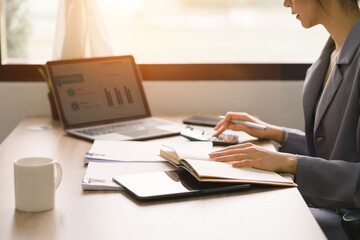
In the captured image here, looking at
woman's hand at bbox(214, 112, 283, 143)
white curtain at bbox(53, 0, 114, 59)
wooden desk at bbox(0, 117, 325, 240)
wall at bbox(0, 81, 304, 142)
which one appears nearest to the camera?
wooden desk at bbox(0, 117, 325, 240)

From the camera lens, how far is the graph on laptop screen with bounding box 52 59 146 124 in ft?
6.11

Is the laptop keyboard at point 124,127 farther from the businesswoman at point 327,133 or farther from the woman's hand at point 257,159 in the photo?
the woman's hand at point 257,159

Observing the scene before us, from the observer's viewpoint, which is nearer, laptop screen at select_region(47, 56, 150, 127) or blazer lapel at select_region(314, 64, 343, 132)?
blazer lapel at select_region(314, 64, 343, 132)

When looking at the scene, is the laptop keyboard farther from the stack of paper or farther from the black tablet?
the black tablet

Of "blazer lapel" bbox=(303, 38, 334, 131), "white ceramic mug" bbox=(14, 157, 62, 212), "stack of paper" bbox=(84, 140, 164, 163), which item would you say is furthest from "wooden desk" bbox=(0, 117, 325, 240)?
"blazer lapel" bbox=(303, 38, 334, 131)

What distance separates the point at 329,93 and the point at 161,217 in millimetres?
842

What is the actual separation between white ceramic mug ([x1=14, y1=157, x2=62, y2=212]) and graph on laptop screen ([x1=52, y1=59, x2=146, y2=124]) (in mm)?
848

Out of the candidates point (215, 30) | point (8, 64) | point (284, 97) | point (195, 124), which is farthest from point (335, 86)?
point (8, 64)

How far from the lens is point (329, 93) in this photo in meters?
1.61

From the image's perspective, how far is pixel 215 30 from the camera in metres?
2.52

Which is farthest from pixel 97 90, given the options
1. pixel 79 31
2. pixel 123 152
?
pixel 123 152

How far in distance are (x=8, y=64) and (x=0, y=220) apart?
55.5 inches

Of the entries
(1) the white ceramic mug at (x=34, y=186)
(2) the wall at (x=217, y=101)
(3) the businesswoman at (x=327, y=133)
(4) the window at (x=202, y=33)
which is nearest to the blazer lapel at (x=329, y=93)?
(3) the businesswoman at (x=327, y=133)

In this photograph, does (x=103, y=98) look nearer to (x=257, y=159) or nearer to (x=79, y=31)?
(x=79, y=31)
